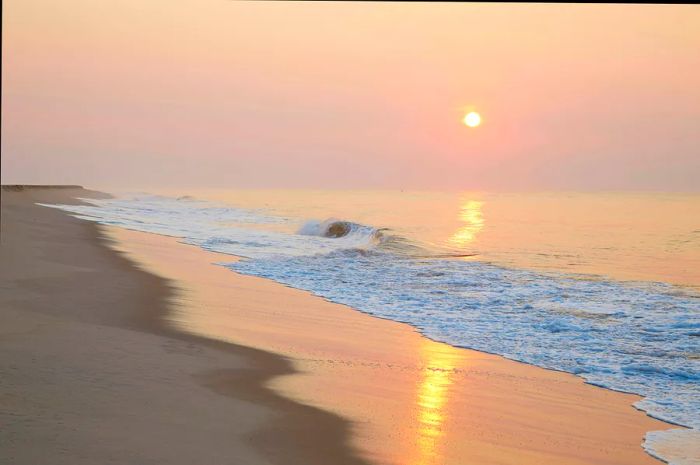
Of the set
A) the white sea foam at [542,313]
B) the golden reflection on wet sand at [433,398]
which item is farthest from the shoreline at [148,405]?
the white sea foam at [542,313]

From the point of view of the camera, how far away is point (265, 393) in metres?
6.41

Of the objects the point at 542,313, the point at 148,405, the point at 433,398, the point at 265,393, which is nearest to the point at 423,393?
the point at 433,398

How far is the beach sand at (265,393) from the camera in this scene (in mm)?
4938

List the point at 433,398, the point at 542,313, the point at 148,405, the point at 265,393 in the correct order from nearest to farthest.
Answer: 1. the point at 148,405
2. the point at 265,393
3. the point at 433,398
4. the point at 542,313

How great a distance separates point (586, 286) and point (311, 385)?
34.1 ft

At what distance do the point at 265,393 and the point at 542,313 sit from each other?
22.5 feet

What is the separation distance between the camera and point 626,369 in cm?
848

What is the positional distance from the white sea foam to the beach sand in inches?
17.6

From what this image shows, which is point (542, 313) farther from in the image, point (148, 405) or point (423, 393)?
point (148, 405)

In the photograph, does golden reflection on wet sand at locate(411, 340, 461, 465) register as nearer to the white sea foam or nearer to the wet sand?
the wet sand

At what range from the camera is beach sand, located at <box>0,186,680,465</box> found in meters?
4.94

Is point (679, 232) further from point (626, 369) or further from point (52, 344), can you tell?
point (52, 344)

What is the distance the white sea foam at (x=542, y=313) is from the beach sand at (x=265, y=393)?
1.47ft

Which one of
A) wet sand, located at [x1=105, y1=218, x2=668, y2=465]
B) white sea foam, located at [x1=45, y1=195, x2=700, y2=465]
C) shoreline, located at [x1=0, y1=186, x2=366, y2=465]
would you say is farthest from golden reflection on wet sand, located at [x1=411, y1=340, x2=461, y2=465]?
white sea foam, located at [x1=45, y1=195, x2=700, y2=465]
